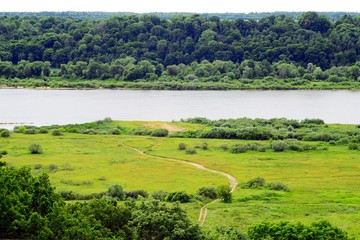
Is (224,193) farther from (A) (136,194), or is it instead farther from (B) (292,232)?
(B) (292,232)

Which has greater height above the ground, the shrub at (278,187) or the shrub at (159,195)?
the shrub at (159,195)

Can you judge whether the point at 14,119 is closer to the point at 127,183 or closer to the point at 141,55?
the point at 127,183

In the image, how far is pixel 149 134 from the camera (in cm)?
8369

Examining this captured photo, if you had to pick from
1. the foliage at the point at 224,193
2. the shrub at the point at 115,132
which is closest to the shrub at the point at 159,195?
the foliage at the point at 224,193

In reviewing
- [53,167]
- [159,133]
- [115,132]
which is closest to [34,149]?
[53,167]

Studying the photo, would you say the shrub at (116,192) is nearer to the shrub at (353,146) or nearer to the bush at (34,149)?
the bush at (34,149)

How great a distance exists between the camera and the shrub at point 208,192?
2057 inches

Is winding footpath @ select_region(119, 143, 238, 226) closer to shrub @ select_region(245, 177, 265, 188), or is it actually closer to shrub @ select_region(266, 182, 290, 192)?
shrub @ select_region(245, 177, 265, 188)

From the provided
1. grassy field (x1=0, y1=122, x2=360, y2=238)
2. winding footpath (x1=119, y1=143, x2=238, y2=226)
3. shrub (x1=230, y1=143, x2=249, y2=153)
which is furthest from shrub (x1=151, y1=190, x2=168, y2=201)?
shrub (x1=230, y1=143, x2=249, y2=153)

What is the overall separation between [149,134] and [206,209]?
117ft

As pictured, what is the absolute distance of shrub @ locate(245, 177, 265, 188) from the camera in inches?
2194

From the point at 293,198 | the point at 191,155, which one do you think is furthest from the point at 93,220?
the point at 191,155

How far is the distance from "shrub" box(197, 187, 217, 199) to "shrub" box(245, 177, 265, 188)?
171 inches

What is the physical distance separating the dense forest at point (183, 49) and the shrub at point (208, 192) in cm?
9421
